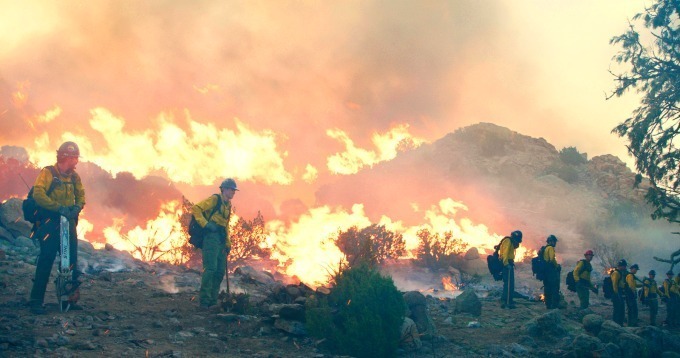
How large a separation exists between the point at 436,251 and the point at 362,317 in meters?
21.4

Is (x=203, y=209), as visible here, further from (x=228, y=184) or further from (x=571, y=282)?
(x=571, y=282)

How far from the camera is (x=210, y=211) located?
8.97m

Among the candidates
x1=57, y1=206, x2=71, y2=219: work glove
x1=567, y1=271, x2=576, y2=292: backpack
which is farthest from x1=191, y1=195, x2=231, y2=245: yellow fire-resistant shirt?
x1=567, y1=271, x2=576, y2=292: backpack

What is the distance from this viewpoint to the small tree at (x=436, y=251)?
1062 inches

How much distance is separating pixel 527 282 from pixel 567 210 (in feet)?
80.0

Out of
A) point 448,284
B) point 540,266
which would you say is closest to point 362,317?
point 540,266

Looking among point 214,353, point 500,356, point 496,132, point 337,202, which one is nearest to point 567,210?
point 496,132

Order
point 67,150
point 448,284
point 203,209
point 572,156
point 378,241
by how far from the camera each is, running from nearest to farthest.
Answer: point 67,150
point 203,209
point 448,284
point 378,241
point 572,156

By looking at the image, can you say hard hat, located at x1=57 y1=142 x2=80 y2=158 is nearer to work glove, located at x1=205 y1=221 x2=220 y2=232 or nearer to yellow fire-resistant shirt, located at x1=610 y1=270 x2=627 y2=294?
work glove, located at x1=205 y1=221 x2=220 y2=232

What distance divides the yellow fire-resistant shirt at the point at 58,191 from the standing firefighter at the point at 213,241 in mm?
1998

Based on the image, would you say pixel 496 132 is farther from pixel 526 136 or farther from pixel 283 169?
pixel 283 169

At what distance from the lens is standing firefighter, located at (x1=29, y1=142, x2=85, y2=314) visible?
23.3 feet

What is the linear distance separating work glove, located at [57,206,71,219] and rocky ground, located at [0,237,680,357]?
147cm

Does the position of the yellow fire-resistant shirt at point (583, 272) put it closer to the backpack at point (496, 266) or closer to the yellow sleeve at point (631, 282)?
the yellow sleeve at point (631, 282)
